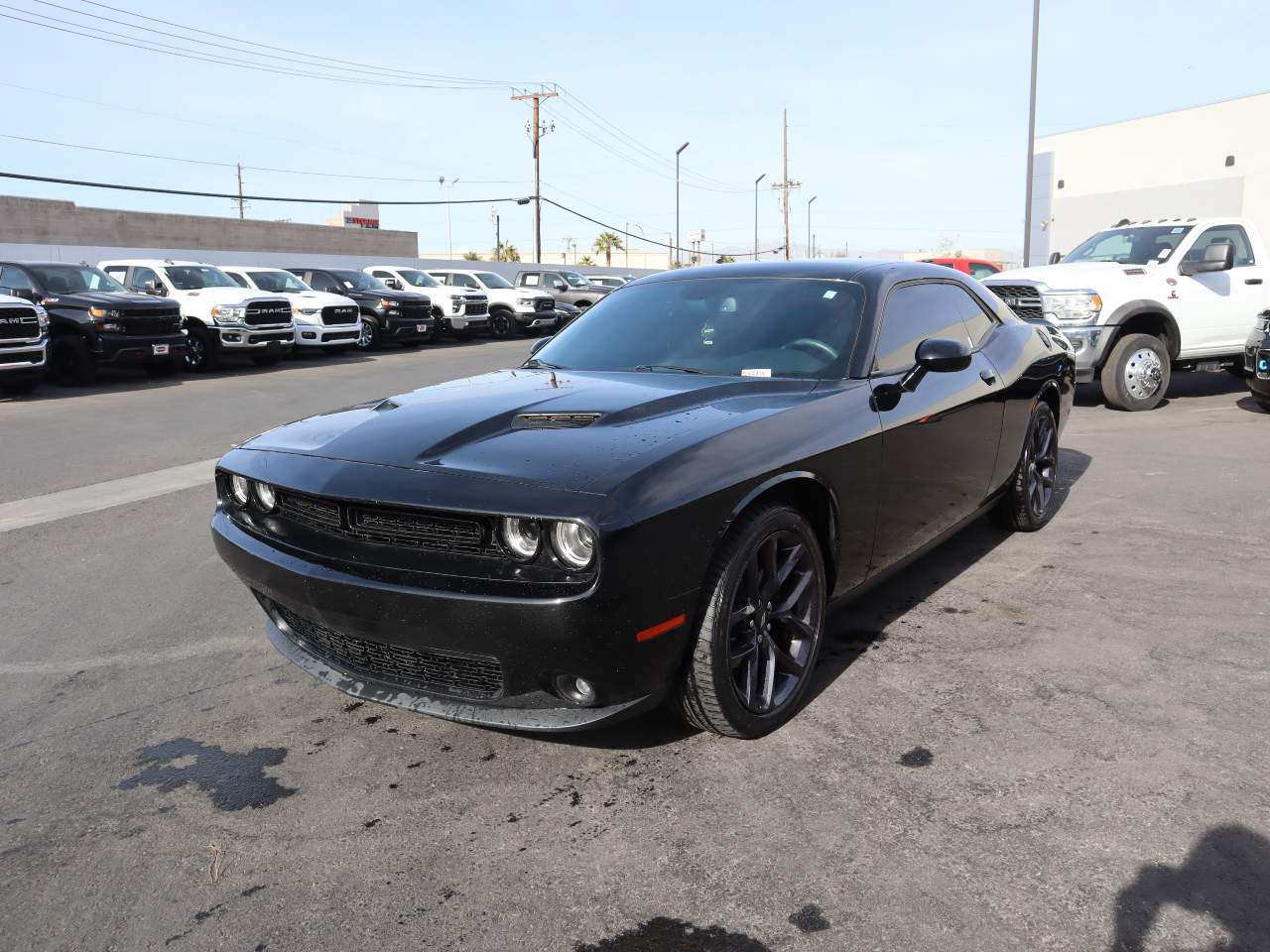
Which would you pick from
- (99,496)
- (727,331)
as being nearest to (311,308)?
(99,496)

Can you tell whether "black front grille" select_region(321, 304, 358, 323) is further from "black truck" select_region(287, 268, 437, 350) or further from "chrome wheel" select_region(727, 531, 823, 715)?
"chrome wheel" select_region(727, 531, 823, 715)

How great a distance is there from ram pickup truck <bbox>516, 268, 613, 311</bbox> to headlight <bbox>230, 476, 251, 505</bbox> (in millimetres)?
26164

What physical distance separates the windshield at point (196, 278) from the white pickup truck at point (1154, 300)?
1366cm

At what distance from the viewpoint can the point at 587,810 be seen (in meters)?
2.77

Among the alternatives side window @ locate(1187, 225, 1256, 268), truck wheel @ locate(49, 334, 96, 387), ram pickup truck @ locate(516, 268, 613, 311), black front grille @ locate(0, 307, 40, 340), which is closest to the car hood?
side window @ locate(1187, 225, 1256, 268)

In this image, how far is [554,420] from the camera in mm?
3174

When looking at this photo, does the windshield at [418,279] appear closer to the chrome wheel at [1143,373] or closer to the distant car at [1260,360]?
the chrome wheel at [1143,373]

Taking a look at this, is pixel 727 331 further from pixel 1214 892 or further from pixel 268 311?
pixel 268 311

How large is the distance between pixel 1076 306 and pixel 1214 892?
28.6 ft

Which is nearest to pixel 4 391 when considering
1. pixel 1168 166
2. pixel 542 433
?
pixel 542 433

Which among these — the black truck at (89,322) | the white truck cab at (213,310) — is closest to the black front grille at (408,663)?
the black truck at (89,322)

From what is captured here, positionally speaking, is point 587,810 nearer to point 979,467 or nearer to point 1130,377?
point 979,467

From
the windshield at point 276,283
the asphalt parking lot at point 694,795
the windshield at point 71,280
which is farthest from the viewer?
the windshield at point 276,283

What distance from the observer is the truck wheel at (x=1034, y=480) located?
5.36 m
